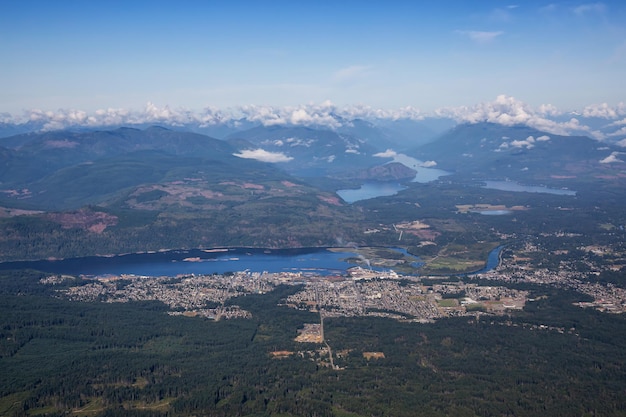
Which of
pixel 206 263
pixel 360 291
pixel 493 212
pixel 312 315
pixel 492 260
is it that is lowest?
pixel 493 212

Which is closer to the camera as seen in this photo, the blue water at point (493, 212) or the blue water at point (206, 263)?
the blue water at point (206, 263)

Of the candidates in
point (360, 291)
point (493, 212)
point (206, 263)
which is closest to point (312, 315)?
point (360, 291)

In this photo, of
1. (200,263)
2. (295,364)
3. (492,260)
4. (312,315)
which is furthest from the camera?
(492,260)

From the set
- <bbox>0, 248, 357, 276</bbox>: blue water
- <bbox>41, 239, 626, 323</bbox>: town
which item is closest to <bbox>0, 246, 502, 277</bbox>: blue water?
<bbox>0, 248, 357, 276</bbox>: blue water

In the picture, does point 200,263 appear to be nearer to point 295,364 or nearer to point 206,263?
point 206,263

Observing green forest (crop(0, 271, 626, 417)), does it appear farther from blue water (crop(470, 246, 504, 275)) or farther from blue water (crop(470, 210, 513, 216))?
blue water (crop(470, 210, 513, 216))

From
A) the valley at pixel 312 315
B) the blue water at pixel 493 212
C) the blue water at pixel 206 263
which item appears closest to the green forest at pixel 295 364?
the valley at pixel 312 315

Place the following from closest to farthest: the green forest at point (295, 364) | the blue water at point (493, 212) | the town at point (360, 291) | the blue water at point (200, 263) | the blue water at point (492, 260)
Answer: the green forest at point (295, 364) → the town at point (360, 291) → the blue water at point (200, 263) → the blue water at point (492, 260) → the blue water at point (493, 212)

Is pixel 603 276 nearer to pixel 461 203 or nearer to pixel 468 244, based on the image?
pixel 468 244

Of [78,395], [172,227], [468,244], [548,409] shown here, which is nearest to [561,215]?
[468,244]

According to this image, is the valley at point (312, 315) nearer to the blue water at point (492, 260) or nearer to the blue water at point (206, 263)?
the blue water at point (492, 260)

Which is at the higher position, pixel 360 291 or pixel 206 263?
pixel 360 291

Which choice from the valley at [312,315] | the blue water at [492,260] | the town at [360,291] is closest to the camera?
the valley at [312,315]
